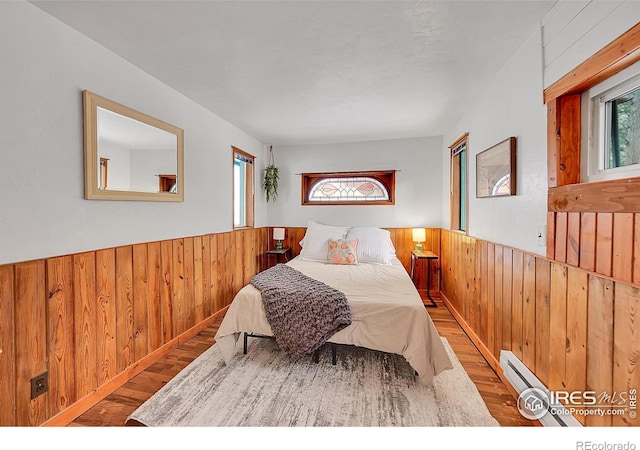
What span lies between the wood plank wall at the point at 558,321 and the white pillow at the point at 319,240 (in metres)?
1.78

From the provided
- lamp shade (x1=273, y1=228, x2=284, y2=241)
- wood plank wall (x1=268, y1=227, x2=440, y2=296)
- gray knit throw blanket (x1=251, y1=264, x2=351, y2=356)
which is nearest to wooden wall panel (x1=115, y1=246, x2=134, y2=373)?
gray knit throw blanket (x1=251, y1=264, x2=351, y2=356)

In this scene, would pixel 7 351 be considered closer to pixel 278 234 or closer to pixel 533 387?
pixel 533 387

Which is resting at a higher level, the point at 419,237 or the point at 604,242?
the point at 604,242

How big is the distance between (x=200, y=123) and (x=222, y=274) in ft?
5.63

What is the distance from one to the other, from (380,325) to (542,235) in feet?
3.93

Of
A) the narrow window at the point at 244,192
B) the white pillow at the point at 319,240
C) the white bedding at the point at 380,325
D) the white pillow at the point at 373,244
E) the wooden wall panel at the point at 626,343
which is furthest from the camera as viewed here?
the narrow window at the point at 244,192

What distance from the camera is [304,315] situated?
2184mm

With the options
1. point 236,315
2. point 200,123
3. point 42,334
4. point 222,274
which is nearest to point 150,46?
point 200,123

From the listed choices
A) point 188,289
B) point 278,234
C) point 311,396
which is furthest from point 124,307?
point 278,234

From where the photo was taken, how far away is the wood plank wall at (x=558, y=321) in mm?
1144

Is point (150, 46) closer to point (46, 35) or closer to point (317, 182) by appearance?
point (46, 35)

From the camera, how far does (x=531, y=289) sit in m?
1.77

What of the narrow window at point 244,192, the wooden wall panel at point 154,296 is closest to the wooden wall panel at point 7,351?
the wooden wall panel at point 154,296

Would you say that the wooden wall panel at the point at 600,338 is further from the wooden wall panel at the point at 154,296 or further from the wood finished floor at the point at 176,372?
the wooden wall panel at the point at 154,296
